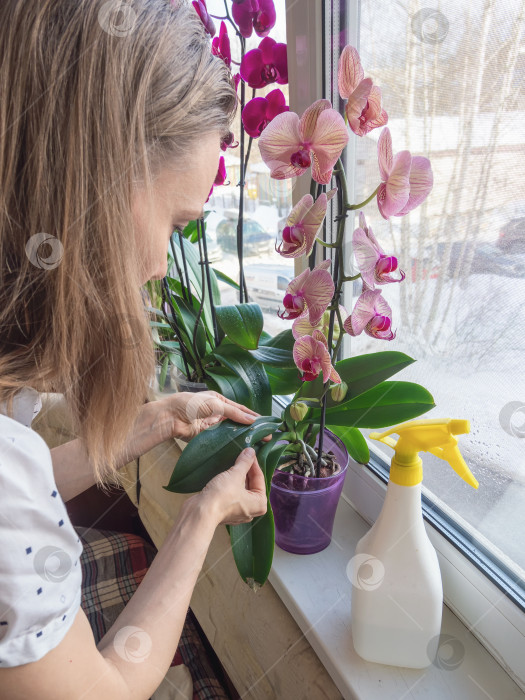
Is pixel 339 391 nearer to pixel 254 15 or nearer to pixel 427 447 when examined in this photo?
pixel 427 447

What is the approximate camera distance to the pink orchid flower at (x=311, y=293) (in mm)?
545

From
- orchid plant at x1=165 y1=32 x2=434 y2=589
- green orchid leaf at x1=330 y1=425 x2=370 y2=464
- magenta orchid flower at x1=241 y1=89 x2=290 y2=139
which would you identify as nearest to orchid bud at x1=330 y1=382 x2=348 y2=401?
orchid plant at x1=165 y1=32 x2=434 y2=589

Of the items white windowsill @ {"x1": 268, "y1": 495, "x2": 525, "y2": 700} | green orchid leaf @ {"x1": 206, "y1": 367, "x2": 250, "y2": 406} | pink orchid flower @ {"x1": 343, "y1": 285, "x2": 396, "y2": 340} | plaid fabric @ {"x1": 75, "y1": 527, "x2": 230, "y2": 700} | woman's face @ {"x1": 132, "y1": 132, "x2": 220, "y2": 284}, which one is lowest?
plaid fabric @ {"x1": 75, "y1": 527, "x2": 230, "y2": 700}

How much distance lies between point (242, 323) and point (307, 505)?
0.26 m

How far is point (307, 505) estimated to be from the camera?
69cm

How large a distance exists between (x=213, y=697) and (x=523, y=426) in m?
0.72

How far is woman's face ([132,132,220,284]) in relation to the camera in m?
0.53

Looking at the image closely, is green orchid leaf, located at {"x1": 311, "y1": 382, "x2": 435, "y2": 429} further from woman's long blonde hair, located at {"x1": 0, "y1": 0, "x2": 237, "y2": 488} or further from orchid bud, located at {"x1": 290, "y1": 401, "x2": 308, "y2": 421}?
woman's long blonde hair, located at {"x1": 0, "y1": 0, "x2": 237, "y2": 488}

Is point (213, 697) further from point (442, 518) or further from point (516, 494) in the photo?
point (516, 494)

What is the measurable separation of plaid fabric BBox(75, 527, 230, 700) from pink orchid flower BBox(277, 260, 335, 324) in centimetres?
73

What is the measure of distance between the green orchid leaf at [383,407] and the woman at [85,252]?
0.17 m

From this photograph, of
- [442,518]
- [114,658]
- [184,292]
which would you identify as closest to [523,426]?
[442,518]

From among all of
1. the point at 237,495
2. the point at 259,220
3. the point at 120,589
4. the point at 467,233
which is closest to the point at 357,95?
the point at 467,233

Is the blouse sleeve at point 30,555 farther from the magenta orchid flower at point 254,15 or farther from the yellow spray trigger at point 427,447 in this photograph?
the magenta orchid flower at point 254,15
